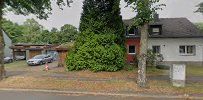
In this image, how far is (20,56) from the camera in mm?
58594

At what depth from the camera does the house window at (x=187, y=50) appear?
1427 inches

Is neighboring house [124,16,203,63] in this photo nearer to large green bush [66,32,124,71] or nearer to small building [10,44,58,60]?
large green bush [66,32,124,71]

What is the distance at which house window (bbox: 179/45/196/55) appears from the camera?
36.2 metres

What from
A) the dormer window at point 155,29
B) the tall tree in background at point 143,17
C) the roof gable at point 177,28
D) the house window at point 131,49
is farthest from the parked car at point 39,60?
the tall tree in background at point 143,17

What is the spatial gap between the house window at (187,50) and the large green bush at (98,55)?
13053 millimetres

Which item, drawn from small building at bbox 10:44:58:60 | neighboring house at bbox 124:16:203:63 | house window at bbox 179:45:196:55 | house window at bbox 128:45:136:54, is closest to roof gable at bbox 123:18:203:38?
neighboring house at bbox 124:16:203:63

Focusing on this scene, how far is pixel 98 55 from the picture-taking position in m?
25.5

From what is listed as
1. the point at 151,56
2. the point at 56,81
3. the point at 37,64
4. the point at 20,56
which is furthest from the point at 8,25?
the point at 56,81

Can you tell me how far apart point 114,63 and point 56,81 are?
739 cm

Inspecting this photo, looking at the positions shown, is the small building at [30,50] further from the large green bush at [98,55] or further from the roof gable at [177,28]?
the large green bush at [98,55]

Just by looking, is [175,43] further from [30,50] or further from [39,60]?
[30,50]

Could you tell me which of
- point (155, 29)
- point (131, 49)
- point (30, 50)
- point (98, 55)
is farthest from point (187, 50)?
point (30, 50)

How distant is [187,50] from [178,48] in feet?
3.78

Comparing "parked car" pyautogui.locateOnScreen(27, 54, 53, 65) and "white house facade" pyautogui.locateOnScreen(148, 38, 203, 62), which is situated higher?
"white house facade" pyautogui.locateOnScreen(148, 38, 203, 62)
